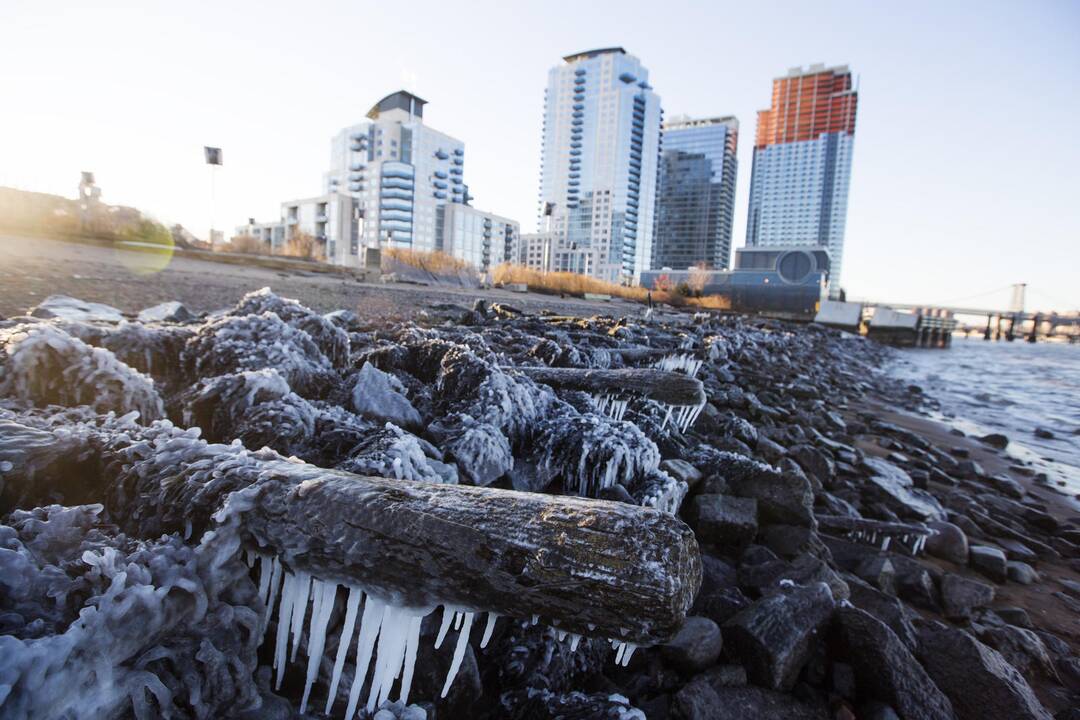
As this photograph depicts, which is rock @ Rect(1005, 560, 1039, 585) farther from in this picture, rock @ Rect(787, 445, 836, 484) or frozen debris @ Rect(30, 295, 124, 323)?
frozen debris @ Rect(30, 295, 124, 323)

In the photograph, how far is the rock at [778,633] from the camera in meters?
1.80

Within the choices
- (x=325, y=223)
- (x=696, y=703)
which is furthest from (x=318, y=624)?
(x=325, y=223)

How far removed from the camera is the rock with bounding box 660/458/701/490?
10.2 feet

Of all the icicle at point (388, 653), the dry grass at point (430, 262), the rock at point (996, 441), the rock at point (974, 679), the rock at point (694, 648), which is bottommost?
the rock at point (996, 441)

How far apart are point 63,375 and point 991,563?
532 centimetres

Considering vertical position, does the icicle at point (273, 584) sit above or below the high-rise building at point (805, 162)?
below

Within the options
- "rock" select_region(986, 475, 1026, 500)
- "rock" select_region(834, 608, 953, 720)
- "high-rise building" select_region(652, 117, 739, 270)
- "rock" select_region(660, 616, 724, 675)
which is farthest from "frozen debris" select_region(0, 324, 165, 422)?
"high-rise building" select_region(652, 117, 739, 270)

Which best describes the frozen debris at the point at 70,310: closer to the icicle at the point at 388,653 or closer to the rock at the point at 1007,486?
the icicle at the point at 388,653

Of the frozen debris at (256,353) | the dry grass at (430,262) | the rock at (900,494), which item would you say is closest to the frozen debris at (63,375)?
the frozen debris at (256,353)

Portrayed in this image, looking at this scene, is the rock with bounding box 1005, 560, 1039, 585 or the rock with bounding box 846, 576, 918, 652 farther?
the rock with bounding box 1005, 560, 1039, 585

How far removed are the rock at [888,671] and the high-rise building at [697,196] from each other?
12506 centimetres

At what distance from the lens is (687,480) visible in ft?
10.2

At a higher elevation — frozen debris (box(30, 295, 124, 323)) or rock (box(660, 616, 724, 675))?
frozen debris (box(30, 295, 124, 323))

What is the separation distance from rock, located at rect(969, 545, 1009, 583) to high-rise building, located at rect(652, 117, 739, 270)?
4849 inches
